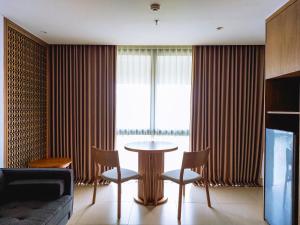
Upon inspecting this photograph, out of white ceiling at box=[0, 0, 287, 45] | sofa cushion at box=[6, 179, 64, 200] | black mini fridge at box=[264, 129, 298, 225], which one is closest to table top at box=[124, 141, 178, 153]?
sofa cushion at box=[6, 179, 64, 200]

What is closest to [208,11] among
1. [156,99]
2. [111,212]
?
[156,99]

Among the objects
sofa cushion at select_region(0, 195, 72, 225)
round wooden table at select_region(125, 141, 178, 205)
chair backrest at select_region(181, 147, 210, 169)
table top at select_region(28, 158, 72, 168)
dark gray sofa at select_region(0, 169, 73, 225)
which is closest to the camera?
sofa cushion at select_region(0, 195, 72, 225)

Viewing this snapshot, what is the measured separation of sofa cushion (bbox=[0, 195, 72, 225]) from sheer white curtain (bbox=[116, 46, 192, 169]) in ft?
6.35

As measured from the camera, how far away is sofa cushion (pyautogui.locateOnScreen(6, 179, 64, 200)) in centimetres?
239

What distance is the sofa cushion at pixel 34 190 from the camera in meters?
2.39

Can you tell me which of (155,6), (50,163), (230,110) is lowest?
(50,163)

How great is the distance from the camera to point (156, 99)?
4.06 metres

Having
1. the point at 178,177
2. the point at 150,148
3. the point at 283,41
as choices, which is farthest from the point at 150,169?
the point at 283,41

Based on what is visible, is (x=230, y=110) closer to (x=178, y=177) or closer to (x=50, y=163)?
(x=178, y=177)

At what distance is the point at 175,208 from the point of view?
10.2 ft

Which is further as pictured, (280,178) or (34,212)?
(280,178)

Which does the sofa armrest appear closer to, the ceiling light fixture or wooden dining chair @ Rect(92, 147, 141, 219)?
wooden dining chair @ Rect(92, 147, 141, 219)

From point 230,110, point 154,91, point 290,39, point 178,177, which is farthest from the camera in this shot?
point 154,91

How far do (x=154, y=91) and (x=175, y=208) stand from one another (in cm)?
187
